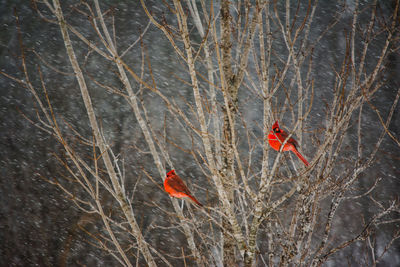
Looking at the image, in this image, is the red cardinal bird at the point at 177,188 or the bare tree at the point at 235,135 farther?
the red cardinal bird at the point at 177,188

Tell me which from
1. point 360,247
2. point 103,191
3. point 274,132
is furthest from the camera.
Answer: point 103,191

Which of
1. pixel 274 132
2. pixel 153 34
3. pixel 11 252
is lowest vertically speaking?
pixel 11 252

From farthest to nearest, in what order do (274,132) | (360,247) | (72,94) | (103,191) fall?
(72,94), (103,191), (360,247), (274,132)

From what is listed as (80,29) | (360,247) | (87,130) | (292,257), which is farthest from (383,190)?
(80,29)

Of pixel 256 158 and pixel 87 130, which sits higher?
pixel 87 130

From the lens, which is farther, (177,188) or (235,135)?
(235,135)

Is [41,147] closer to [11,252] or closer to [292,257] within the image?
[11,252]

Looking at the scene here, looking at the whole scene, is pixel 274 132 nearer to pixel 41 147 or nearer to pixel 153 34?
pixel 153 34

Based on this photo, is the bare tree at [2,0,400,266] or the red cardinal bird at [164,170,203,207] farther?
the red cardinal bird at [164,170,203,207]

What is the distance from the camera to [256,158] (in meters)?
7.48

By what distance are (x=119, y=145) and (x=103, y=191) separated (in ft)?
3.77

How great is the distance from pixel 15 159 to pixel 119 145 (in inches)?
97.3

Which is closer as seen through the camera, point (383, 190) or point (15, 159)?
point (383, 190)

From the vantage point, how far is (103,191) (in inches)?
294
